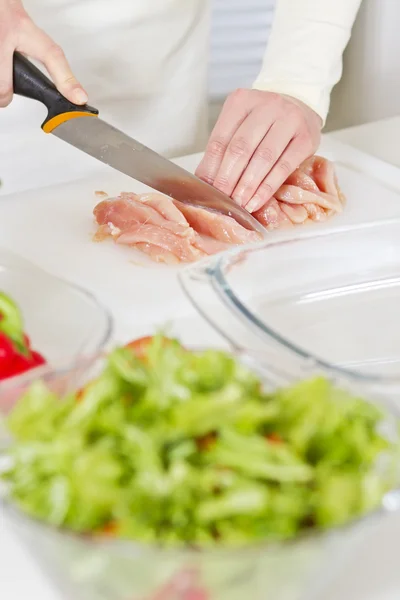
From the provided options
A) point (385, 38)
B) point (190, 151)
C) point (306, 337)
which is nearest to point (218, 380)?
point (306, 337)

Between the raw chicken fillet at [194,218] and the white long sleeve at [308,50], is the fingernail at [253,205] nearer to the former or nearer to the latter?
the raw chicken fillet at [194,218]

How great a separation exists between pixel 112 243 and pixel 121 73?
579 mm

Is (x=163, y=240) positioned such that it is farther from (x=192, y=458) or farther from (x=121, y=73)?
(x=192, y=458)

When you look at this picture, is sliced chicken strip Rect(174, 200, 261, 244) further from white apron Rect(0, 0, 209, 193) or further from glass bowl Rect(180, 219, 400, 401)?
white apron Rect(0, 0, 209, 193)

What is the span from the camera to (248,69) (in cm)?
306

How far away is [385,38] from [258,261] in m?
1.59

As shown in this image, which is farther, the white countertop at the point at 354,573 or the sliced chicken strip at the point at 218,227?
the sliced chicken strip at the point at 218,227

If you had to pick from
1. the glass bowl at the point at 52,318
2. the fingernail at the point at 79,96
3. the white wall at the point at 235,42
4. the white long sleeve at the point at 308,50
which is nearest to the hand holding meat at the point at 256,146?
the white long sleeve at the point at 308,50

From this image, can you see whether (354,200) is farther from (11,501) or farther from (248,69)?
(248,69)

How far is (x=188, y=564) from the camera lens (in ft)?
1.85

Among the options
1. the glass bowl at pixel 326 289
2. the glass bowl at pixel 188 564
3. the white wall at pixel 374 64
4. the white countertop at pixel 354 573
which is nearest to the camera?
the glass bowl at pixel 188 564

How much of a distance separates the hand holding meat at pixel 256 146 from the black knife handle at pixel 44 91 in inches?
10.9

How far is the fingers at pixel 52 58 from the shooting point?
1.35 metres

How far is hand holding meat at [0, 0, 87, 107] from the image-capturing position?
1.34m
